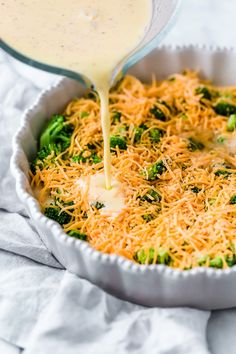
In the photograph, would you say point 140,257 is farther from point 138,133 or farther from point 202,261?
point 138,133

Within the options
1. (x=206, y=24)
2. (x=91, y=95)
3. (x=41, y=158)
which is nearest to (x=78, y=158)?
(x=41, y=158)

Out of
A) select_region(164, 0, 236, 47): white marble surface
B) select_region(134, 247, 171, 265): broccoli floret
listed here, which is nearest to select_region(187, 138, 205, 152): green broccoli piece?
select_region(134, 247, 171, 265): broccoli floret

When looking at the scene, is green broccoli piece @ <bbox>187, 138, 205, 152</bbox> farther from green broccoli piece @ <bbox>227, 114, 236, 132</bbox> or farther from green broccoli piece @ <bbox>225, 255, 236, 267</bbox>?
green broccoli piece @ <bbox>225, 255, 236, 267</bbox>

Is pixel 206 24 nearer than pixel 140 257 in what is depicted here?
No

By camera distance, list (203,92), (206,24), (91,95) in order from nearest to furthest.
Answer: (203,92), (91,95), (206,24)

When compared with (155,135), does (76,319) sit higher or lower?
lower

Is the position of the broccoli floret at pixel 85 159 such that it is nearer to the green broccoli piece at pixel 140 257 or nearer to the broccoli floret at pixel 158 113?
the broccoli floret at pixel 158 113

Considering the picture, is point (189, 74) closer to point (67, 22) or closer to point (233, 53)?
point (233, 53)

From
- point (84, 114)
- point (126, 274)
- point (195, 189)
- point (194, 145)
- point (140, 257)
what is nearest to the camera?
point (126, 274)
